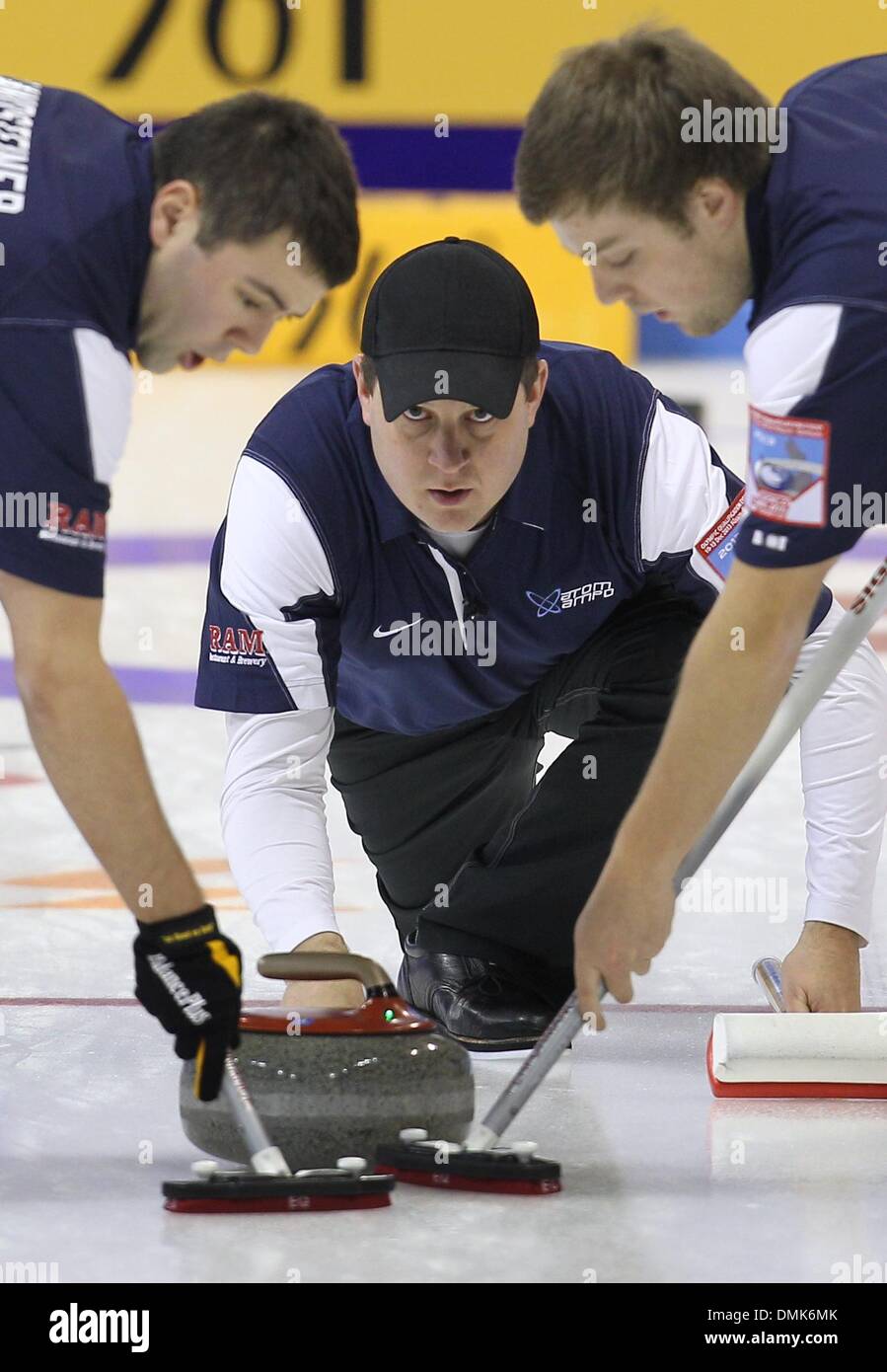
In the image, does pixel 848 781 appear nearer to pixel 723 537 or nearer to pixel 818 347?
pixel 723 537

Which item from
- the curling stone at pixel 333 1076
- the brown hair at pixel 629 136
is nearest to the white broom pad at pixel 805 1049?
the curling stone at pixel 333 1076

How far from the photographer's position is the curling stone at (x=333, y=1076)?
7.91 feet

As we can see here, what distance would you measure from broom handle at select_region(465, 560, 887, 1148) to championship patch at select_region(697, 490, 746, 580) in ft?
1.59

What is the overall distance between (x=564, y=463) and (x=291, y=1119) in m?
1.12

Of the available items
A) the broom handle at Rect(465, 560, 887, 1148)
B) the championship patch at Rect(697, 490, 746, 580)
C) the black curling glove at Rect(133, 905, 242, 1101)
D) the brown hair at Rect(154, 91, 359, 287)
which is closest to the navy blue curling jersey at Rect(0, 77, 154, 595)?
the brown hair at Rect(154, 91, 359, 287)

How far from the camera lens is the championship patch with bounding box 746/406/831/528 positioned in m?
2.11

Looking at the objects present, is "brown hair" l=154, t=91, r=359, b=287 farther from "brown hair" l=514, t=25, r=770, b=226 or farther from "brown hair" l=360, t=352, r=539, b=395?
"brown hair" l=360, t=352, r=539, b=395

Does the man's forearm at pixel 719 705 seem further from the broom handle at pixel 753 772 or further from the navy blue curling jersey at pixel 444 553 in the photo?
the navy blue curling jersey at pixel 444 553

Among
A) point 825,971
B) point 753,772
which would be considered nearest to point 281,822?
point 753,772

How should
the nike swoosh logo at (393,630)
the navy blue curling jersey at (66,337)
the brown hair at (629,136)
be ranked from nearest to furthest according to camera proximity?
1. the navy blue curling jersey at (66,337)
2. the brown hair at (629,136)
3. the nike swoosh logo at (393,630)

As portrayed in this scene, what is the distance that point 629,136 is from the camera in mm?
2193

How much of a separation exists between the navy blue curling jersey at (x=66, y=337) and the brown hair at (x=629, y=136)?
0.47 metres

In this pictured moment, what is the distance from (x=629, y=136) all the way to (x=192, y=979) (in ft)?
3.56
